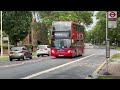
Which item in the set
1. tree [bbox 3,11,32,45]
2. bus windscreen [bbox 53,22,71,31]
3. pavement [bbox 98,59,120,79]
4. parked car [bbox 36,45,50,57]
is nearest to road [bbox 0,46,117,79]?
pavement [bbox 98,59,120,79]

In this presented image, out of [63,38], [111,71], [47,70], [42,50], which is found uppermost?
[63,38]

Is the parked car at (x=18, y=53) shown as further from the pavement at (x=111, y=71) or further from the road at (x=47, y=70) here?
the pavement at (x=111, y=71)

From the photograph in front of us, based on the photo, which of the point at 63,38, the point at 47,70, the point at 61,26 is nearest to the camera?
the point at 47,70

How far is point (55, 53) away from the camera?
46.6 metres

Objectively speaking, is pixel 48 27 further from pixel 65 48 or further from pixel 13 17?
pixel 65 48

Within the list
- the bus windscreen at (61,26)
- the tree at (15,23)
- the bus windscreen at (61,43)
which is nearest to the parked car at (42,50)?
the bus windscreen at (61,43)

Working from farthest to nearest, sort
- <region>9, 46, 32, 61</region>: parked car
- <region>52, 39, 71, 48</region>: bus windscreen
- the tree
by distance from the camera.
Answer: the tree < <region>52, 39, 71, 48</region>: bus windscreen < <region>9, 46, 32, 61</region>: parked car

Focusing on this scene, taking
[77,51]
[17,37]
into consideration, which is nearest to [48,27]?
[17,37]

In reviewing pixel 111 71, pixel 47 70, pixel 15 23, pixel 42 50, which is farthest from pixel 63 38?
pixel 15 23

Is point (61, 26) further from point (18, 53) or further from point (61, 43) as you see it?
point (18, 53)

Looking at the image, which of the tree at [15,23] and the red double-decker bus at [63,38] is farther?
the tree at [15,23]

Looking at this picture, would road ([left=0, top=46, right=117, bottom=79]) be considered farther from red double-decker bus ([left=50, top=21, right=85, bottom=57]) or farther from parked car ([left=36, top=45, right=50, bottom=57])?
parked car ([left=36, top=45, right=50, bottom=57])

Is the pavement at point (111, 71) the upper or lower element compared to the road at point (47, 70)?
upper

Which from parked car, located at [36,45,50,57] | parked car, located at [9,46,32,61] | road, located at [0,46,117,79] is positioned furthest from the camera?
parked car, located at [36,45,50,57]
